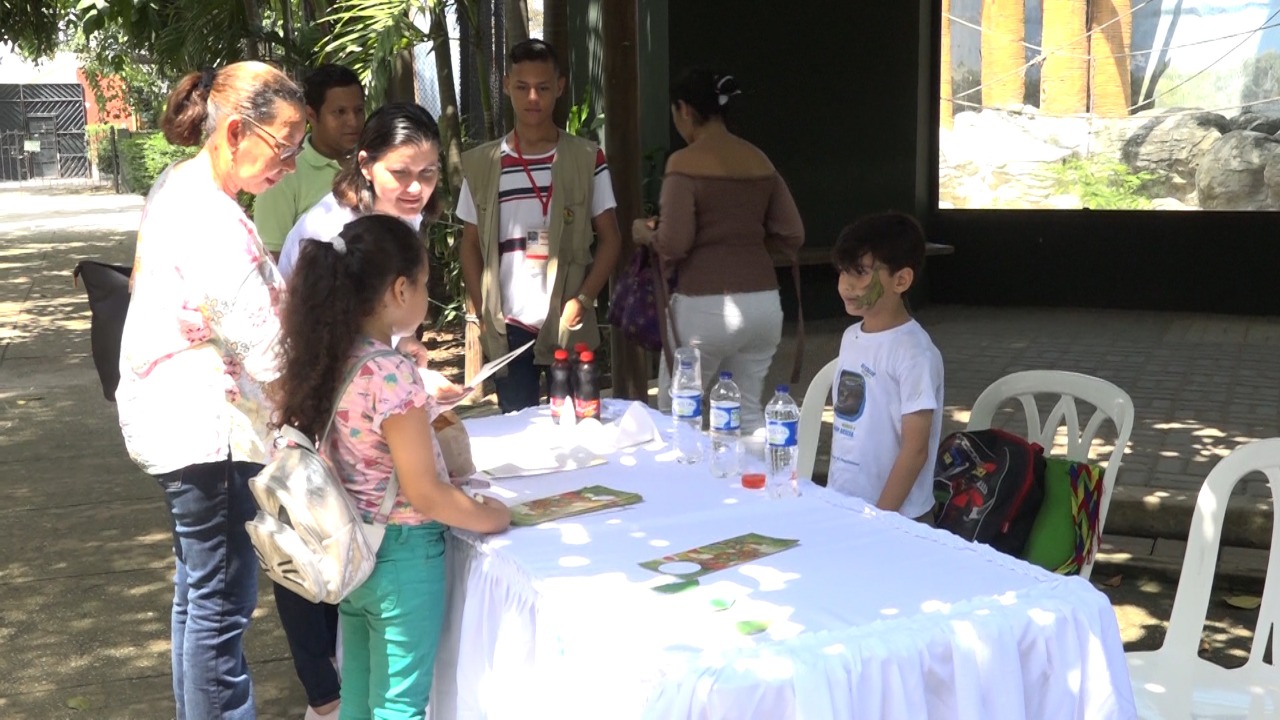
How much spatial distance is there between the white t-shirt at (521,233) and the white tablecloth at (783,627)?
188cm

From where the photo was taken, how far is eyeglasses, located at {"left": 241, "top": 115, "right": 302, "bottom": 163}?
3199 millimetres

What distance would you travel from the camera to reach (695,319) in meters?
5.05

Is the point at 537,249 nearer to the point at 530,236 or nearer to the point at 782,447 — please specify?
the point at 530,236

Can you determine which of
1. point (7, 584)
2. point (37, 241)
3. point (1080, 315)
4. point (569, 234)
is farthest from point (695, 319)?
point (37, 241)

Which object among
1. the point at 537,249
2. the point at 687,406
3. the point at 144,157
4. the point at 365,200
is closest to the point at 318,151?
the point at 365,200

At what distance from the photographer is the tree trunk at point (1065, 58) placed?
10375 mm

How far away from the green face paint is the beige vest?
159cm

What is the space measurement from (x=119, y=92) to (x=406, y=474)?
42.9m

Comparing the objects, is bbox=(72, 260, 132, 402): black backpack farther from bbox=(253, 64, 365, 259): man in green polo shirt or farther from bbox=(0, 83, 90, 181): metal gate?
bbox=(0, 83, 90, 181): metal gate

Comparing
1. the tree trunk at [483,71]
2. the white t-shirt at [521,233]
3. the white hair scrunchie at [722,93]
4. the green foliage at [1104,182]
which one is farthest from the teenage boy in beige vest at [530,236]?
the green foliage at [1104,182]

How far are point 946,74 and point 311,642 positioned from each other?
8.57 m

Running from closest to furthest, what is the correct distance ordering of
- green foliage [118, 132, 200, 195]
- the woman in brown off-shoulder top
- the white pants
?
the woman in brown off-shoulder top, the white pants, green foliage [118, 132, 200, 195]

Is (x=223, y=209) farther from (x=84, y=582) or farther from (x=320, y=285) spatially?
(x=84, y=582)

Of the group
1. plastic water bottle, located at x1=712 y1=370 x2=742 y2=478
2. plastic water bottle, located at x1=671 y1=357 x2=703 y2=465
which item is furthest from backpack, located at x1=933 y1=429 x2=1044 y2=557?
plastic water bottle, located at x1=671 y1=357 x2=703 y2=465
